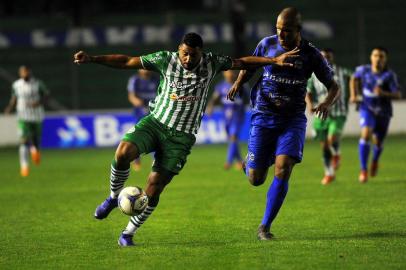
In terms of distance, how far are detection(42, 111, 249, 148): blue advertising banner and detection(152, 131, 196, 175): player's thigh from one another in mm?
17243

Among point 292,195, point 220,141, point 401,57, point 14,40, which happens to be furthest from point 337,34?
point 292,195

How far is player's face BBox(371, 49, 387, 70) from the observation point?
1569 centimetres

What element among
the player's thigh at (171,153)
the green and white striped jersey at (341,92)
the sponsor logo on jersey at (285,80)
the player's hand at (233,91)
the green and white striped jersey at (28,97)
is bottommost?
the green and white striped jersey at (28,97)

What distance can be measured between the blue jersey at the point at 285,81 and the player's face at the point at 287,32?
10cm

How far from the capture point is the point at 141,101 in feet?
66.2

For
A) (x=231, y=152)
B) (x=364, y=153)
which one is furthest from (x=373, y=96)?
(x=231, y=152)

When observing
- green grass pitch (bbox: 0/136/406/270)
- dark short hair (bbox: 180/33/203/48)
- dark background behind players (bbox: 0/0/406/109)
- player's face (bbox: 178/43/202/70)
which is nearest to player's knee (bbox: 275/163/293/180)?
green grass pitch (bbox: 0/136/406/270)

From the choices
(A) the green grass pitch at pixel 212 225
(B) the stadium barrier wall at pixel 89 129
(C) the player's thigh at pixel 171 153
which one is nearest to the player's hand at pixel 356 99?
(A) the green grass pitch at pixel 212 225

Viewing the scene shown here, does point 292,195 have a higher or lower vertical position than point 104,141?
higher

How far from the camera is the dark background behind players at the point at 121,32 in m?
29.0

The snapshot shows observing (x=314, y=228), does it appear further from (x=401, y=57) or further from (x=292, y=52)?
(x=401, y=57)

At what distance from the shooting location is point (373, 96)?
1594 centimetres

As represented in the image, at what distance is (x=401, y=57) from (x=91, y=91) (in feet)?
32.0

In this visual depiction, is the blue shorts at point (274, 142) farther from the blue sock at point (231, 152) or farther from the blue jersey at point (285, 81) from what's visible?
the blue sock at point (231, 152)
